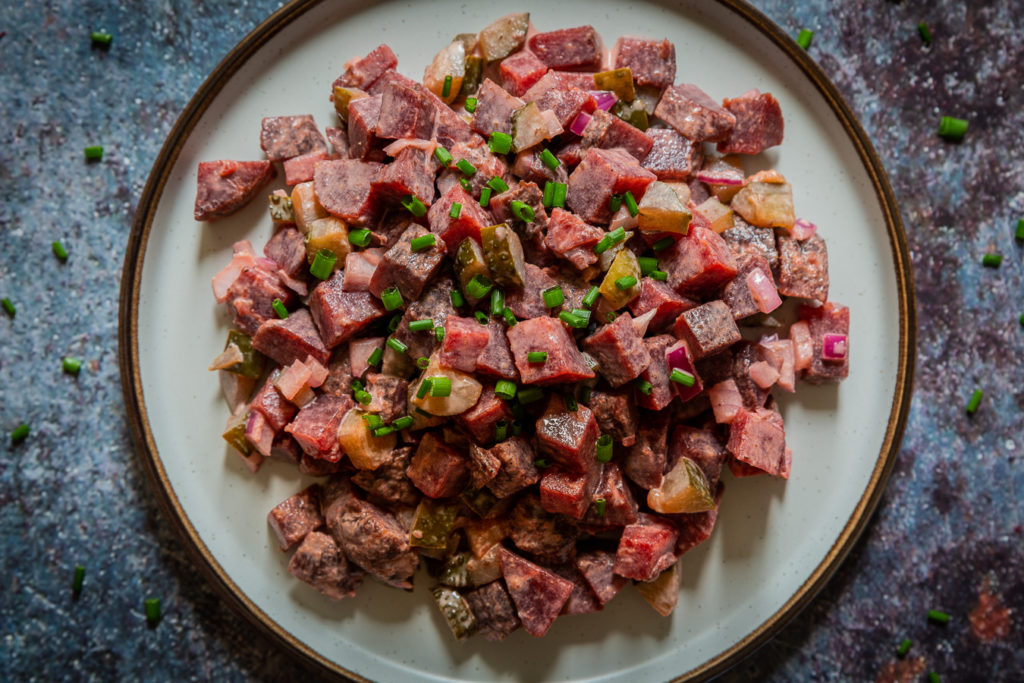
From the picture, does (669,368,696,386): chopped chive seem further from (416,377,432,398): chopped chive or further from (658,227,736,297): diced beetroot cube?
(416,377,432,398): chopped chive

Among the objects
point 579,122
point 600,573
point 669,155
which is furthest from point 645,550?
point 579,122

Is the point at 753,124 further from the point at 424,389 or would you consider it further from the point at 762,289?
the point at 424,389

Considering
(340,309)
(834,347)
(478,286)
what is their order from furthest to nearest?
1. (834,347)
2. (340,309)
3. (478,286)

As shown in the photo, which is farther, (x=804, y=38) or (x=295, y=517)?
(x=804, y=38)

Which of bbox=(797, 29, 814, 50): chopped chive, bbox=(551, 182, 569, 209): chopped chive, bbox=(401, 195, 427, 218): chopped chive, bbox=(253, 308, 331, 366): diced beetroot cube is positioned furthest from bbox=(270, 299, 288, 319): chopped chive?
bbox=(797, 29, 814, 50): chopped chive

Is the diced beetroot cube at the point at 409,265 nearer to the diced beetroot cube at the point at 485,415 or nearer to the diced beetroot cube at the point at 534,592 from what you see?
the diced beetroot cube at the point at 485,415

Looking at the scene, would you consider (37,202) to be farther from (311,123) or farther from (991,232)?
(991,232)
